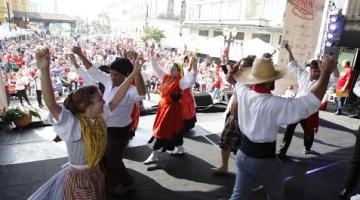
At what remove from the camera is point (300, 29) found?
7355 mm

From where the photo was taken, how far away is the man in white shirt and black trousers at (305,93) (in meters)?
4.04

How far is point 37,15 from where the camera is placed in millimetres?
41875

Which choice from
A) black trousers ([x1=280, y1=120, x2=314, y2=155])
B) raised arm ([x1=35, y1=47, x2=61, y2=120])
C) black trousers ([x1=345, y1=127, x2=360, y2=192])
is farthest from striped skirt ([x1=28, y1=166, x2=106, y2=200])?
black trousers ([x1=280, y1=120, x2=314, y2=155])

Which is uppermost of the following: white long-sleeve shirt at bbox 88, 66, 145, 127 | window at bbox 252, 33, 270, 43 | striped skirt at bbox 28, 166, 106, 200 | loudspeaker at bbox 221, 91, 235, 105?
window at bbox 252, 33, 270, 43

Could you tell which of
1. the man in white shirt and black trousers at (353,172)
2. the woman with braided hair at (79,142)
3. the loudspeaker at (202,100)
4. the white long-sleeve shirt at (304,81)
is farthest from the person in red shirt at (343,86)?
the woman with braided hair at (79,142)

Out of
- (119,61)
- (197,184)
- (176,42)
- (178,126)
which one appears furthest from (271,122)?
(176,42)

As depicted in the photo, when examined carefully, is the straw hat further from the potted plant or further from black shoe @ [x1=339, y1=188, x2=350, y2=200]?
the potted plant

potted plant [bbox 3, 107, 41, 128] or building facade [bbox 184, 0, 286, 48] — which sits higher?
building facade [bbox 184, 0, 286, 48]

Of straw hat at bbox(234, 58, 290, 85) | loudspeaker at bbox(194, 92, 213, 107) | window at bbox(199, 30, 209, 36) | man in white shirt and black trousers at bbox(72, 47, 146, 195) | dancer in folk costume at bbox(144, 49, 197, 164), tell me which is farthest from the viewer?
window at bbox(199, 30, 209, 36)

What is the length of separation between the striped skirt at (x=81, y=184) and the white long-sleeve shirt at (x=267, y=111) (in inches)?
47.4

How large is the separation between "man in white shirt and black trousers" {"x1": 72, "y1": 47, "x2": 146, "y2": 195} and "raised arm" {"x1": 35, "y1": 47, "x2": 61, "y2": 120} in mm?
1051

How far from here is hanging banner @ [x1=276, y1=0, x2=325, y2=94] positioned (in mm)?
7137

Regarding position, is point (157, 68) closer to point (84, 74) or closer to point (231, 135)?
point (84, 74)

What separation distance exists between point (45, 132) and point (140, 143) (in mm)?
1939
